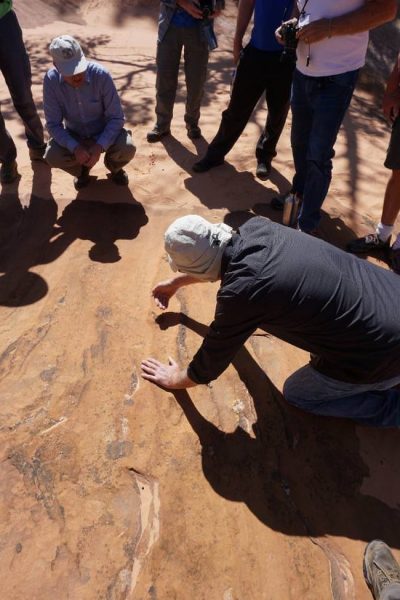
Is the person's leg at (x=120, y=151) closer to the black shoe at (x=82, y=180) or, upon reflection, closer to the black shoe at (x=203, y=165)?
the black shoe at (x=82, y=180)

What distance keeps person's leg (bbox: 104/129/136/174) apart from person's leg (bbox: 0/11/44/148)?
27.9 inches

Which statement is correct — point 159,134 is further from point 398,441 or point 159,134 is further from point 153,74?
point 398,441

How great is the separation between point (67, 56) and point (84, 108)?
385 mm

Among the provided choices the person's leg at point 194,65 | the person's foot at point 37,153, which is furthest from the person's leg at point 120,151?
the person's leg at point 194,65

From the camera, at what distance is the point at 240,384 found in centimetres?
236

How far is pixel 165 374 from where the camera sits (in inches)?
89.4

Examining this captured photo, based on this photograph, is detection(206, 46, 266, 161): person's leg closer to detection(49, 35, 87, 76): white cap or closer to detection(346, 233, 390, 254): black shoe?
detection(49, 35, 87, 76): white cap

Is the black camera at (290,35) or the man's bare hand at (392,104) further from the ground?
the black camera at (290,35)

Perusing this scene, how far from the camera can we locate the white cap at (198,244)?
1800 millimetres

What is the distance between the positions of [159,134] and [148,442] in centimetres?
297

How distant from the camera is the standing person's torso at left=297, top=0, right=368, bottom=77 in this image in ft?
8.41

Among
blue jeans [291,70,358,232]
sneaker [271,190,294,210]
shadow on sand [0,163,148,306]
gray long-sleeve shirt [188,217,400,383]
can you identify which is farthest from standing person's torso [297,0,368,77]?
shadow on sand [0,163,148,306]

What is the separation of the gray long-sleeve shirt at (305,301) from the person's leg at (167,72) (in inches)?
99.1

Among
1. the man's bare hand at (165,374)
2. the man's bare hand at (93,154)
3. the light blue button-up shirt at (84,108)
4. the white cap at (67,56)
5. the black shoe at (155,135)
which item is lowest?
the man's bare hand at (165,374)
